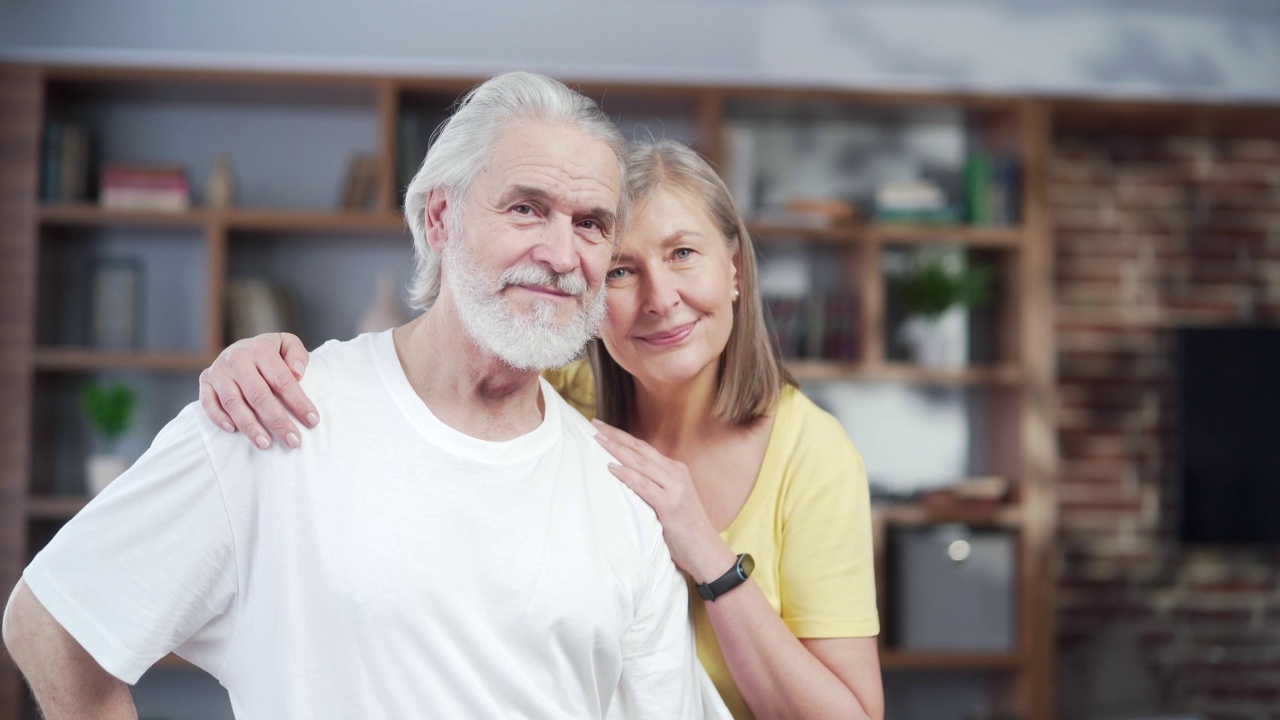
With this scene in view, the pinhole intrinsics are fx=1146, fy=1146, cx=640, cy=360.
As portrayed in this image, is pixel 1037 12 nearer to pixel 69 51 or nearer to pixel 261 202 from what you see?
pixel 261 202

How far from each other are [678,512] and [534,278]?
15.9 inches

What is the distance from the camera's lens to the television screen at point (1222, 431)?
4.33 m

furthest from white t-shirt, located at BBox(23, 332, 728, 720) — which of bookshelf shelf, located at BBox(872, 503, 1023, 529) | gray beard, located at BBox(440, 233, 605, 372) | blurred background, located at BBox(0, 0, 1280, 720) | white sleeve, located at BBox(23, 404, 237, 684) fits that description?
bookshelf shelf, located at BBox(872, 503, 1023, 529)

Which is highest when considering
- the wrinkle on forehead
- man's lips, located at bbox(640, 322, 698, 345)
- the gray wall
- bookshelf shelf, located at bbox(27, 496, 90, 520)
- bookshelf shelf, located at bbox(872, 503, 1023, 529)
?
the gray wall

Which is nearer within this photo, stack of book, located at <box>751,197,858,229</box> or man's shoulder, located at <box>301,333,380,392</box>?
man's shoulder, located at <box>301,333,380,392</box>

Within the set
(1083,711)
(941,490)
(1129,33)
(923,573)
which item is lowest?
(1083,711)

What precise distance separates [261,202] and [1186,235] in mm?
3584

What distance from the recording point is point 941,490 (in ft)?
13.4

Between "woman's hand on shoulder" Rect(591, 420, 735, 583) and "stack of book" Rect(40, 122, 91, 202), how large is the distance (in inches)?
120

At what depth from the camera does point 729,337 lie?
1.89m

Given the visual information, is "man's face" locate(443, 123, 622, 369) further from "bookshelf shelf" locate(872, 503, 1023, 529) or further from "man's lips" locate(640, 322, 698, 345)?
"bookshelf shelf" locate(872, 503, 1023, 529)

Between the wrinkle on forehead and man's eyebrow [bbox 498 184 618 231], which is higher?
the wrinkle on forehead

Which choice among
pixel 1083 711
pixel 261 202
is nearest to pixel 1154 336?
pixel 1083 711

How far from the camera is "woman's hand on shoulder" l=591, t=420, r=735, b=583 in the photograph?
1602 millimetres
